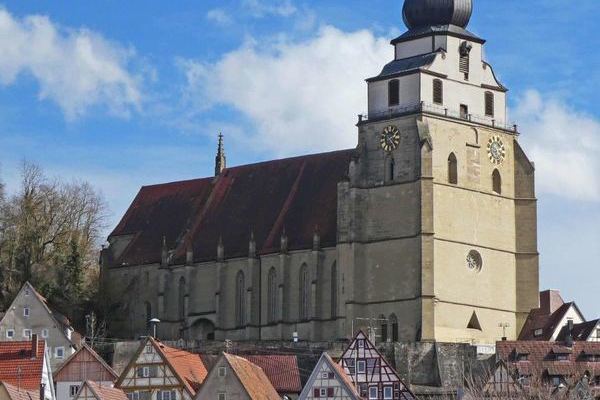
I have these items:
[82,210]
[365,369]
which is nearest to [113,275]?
[82,210]

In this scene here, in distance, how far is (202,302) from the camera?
141125 mm

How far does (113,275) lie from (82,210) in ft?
15.5

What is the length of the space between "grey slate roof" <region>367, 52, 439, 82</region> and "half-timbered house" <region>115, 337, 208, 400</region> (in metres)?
22.9

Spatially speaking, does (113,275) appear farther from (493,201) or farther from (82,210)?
(493,201)

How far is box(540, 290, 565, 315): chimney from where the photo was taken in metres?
133

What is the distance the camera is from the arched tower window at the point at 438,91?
13125 centimetres

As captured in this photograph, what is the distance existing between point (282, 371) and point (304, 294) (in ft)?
58.8

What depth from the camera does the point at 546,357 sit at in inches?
4788

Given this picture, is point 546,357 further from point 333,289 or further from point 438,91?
point 438,91

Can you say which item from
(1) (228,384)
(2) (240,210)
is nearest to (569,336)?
(1) (228,384)

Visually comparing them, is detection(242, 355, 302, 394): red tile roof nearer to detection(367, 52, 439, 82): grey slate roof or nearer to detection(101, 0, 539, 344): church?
detection(101, 0, 539, 344): church

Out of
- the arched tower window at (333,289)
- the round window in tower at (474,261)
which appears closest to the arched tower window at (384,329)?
the arched tower window at (333,289)

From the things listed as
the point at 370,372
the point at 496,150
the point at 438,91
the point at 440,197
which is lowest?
the point at 370,372

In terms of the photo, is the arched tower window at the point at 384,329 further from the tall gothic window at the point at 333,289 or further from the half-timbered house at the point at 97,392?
the half-timbered house at the point at 97,392
